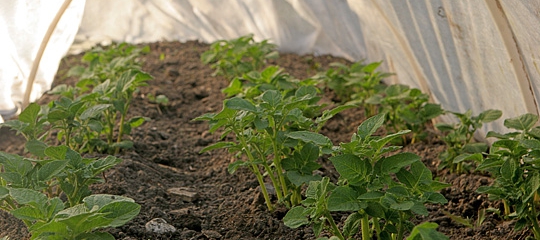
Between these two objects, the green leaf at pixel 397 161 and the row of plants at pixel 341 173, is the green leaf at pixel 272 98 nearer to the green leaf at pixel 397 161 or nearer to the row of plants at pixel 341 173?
the row of plants at pixel 341 173

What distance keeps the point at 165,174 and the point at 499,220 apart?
4.50 feet

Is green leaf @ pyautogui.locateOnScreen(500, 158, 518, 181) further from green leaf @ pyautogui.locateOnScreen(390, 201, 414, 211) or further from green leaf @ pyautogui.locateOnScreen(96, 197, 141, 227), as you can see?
green leaf @ pyautogui.locateOnScreen(96, 197, 141, 227)

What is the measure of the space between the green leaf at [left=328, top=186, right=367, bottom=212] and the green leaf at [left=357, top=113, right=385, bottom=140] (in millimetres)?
184

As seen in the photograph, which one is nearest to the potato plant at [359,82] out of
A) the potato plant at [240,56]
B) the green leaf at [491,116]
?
the potato plant at [240,56]

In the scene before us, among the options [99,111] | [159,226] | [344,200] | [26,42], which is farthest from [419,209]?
[26,42]

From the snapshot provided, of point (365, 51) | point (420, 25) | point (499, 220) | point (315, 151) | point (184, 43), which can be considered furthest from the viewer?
point (184, 43)

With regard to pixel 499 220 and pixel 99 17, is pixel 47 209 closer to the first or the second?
pixel 499 220

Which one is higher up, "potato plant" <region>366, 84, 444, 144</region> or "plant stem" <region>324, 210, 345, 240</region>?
"plant stem" <region>324, 210, 345, 240</region>

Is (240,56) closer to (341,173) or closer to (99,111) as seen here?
(99,111)

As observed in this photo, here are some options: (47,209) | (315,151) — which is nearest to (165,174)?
(315,151)

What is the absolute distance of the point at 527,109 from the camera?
2.80 meters

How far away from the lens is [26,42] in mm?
3457

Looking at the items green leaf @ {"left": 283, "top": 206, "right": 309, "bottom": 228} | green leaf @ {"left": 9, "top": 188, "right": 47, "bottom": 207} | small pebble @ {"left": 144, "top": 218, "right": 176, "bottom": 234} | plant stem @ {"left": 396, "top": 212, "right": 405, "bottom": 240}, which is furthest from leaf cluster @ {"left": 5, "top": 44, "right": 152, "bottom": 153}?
plant stem @ {"left": 396, "top": 212, "right": 405, "bottom": 240}

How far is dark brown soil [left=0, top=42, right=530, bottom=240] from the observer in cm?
244
